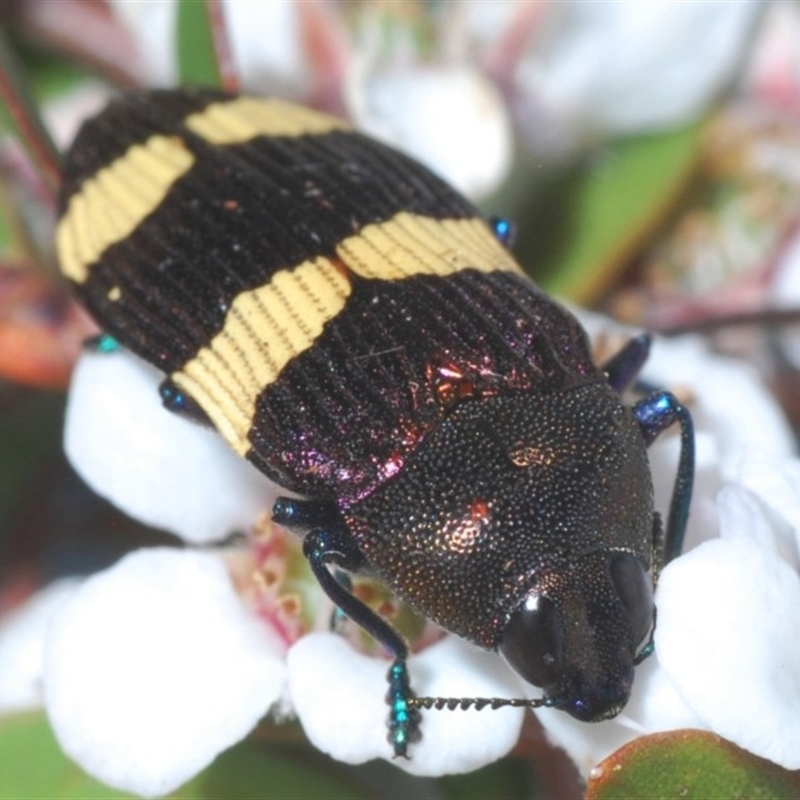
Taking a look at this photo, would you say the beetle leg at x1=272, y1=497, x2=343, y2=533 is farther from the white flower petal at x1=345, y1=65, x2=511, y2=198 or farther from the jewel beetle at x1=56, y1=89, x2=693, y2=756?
the white flower petal at x1=345, y1=65, x2=511, y2=198

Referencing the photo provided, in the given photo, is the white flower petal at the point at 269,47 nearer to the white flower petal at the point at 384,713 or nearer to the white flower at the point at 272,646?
the white flower at the point at 272,646

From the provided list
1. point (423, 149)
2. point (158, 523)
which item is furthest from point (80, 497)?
point (423, 149)

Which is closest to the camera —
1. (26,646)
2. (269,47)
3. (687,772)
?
(687,772)

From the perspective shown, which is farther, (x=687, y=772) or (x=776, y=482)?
(x=776, y=482)

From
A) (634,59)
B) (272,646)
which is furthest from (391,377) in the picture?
(634,59)

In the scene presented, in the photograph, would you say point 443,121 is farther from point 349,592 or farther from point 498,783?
point 498,783
